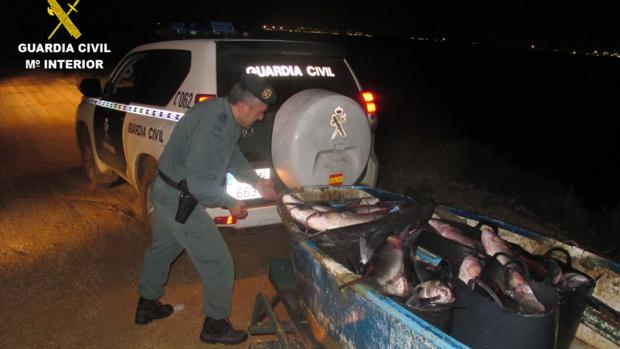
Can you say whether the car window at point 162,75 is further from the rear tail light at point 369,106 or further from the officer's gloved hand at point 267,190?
the rear tail light at point 369,106

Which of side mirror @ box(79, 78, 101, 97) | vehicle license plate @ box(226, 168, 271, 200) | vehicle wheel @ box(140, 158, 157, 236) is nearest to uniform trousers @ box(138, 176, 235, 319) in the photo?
vehicle license plate @ box(226, 168, 271, 200)

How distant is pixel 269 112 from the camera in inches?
154

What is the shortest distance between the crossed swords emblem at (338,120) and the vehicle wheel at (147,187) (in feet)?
6.15

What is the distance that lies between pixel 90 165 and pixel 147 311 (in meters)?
3.74

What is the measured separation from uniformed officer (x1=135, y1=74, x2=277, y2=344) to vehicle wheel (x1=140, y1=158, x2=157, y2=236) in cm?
120

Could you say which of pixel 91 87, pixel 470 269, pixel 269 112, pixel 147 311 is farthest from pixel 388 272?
pixel 91 87

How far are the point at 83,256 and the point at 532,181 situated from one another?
7832 millimetres

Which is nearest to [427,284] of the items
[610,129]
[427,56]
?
[610,129]

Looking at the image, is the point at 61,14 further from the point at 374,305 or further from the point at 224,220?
the point at 374,305

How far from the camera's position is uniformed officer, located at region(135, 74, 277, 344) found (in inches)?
117

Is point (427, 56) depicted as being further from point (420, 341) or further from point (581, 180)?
point (420, 341)

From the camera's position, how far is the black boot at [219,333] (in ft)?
11.1

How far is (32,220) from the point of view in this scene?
5.36 meters

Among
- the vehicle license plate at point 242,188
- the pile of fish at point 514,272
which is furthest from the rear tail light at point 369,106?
the pile of fish at point 514,272
